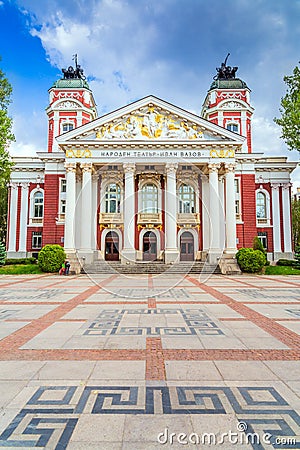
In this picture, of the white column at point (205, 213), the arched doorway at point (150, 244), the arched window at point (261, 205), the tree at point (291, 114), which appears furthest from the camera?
the arched window at point (261, 205)

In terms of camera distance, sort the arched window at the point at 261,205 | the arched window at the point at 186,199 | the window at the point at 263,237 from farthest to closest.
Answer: the arched window at the point at 261,205 → the window at the point at 263,237 → the arched window at the point at 186,199

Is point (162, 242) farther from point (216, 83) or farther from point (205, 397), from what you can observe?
point (205, 397)

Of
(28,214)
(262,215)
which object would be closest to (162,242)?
(262,215)

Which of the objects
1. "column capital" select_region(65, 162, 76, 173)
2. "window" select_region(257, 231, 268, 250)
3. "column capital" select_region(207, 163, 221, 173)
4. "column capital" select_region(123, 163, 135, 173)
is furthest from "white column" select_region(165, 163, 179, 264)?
"window" select_region(257, 231, 268, 250)

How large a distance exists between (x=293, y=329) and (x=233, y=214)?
23273mm

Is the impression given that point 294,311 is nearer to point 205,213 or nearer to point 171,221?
point 171,221

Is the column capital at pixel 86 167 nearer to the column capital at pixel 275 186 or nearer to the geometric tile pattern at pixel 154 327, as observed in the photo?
the column capital at pixel 275 186

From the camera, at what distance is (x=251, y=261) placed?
85.6ft

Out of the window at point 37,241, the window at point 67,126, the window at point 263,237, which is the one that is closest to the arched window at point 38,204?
the window at point 37,241

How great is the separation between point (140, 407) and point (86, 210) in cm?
2595

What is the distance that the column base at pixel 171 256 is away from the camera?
28030 mm

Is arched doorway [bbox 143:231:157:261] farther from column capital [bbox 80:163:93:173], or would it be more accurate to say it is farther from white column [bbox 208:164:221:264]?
column capital [bbox 80:163:93:173]

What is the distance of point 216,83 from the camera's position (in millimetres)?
40625

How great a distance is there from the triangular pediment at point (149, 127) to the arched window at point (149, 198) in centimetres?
587
